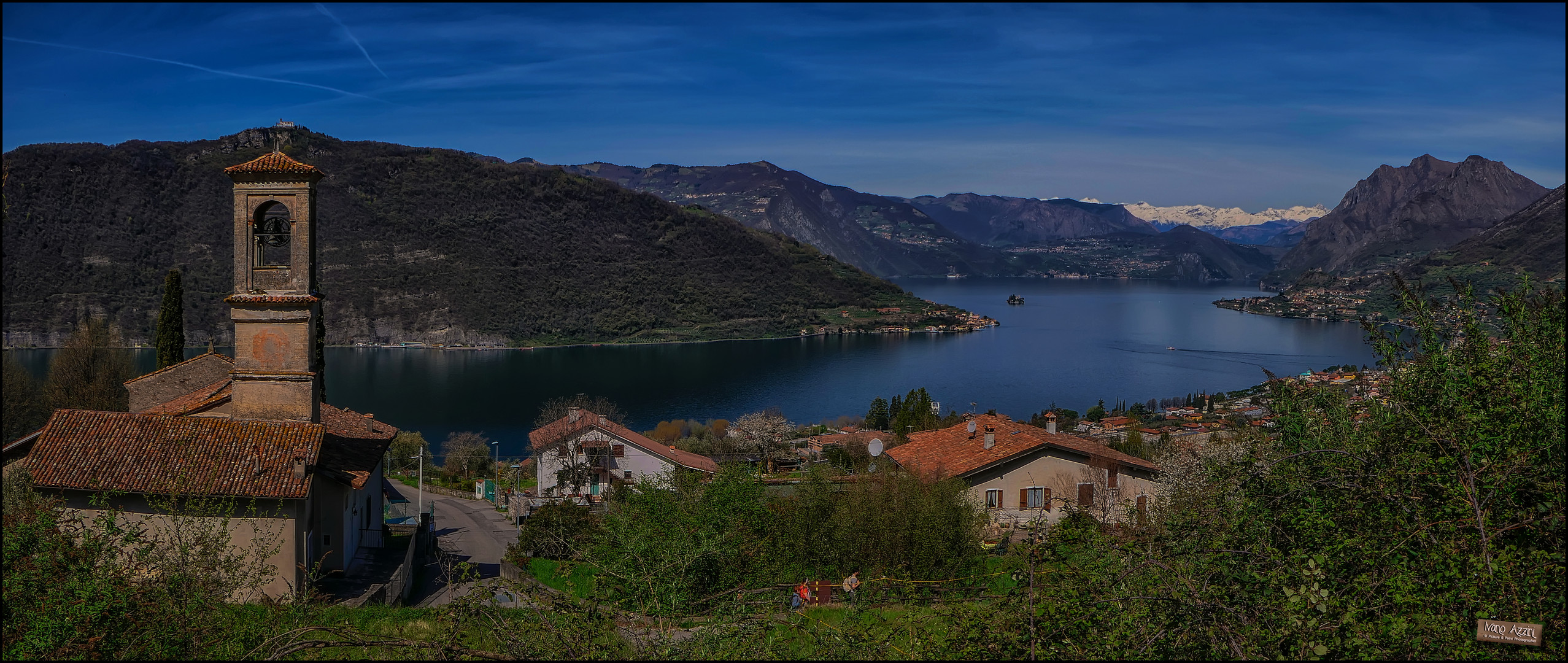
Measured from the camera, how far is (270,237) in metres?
14.6

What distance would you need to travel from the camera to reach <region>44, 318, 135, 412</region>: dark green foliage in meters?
29.4

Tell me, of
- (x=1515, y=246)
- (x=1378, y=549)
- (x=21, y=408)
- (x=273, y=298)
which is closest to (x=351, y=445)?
(x=273, y=298)

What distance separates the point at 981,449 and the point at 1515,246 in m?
164

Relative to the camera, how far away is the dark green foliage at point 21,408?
31022 millimetres

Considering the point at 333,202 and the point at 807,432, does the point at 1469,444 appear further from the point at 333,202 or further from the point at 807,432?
the point at 333,202

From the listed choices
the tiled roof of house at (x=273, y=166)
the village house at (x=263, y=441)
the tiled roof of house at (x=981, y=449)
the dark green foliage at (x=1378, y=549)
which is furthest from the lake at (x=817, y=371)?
the dark green foliage at (x=1378, y=549)

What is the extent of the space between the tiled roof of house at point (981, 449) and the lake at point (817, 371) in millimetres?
30615

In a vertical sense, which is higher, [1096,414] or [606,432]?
[606,432]

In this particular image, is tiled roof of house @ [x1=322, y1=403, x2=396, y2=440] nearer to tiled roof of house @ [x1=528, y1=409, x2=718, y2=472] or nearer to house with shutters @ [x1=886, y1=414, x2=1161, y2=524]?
tiled roof of house @ [x1=528, y1=409, x2=718, y2=472]

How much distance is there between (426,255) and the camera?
133500 millimetres

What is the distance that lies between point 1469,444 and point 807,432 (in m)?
43.1

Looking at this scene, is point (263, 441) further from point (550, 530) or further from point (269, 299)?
point (550, 530)

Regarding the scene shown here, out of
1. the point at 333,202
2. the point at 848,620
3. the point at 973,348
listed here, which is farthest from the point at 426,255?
the point at 848,620
